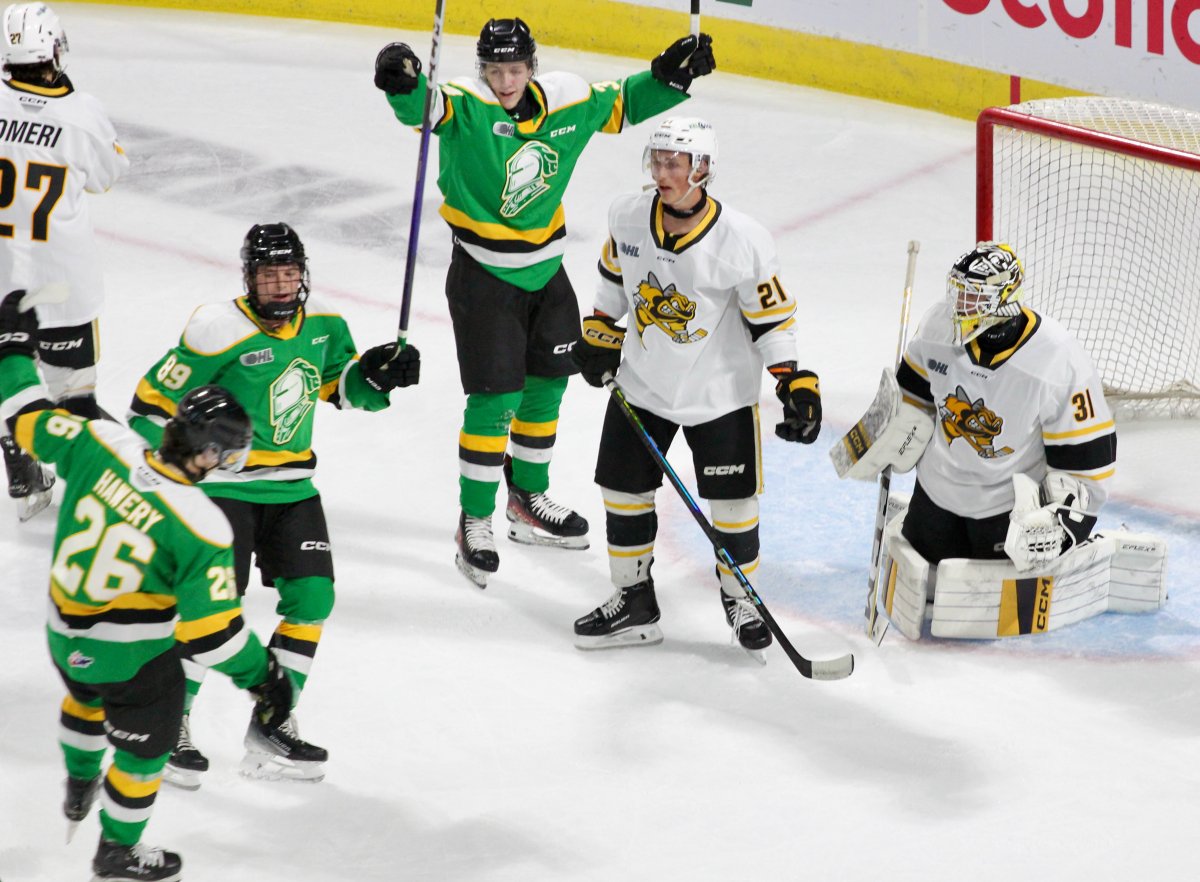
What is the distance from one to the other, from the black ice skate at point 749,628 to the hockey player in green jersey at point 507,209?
0.66 m

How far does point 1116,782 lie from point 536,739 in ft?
3.97

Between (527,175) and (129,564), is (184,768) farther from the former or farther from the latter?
(527,175)

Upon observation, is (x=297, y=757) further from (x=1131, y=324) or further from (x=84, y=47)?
(x=84, y=47)

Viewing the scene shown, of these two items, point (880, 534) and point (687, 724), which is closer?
point (687, 724)

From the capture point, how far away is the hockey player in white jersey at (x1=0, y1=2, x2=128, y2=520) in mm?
4332

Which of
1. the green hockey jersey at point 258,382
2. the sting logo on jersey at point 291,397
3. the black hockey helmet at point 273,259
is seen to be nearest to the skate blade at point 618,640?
the green hockey jersey at point 258,382

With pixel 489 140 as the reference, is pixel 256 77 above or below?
below

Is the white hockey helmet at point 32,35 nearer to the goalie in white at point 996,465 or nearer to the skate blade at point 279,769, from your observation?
the skate blade at point 279,769

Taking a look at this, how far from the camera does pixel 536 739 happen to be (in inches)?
→ 146

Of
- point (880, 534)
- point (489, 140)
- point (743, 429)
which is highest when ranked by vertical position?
point (489, 140)

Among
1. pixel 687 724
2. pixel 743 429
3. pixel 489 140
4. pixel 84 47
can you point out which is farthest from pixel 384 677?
pixel 84 47

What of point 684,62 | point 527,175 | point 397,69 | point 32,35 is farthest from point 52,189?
point 684,62

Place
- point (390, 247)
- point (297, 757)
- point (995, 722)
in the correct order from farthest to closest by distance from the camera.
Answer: point (390, 247) < point (995, 722) < point (297, 757)

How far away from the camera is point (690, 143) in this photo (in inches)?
146
